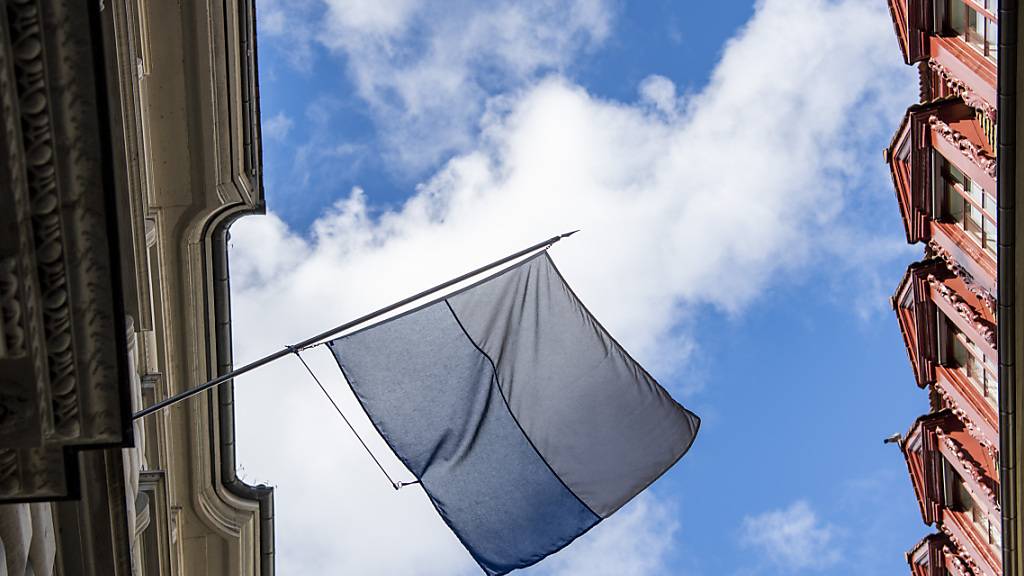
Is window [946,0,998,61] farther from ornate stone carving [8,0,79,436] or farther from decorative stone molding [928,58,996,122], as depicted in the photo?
ornate stone carving [8,0,79,436]

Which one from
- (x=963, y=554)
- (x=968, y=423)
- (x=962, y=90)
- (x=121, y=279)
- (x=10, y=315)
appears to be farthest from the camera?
(x=963, y=554)

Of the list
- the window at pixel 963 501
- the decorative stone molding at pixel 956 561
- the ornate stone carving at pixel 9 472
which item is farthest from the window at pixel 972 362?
the ornate stone carving at pixel 9 472

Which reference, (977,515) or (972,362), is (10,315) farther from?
(977,515)

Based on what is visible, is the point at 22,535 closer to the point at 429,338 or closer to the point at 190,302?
the point at 429,338

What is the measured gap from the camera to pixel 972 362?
22.2 metres

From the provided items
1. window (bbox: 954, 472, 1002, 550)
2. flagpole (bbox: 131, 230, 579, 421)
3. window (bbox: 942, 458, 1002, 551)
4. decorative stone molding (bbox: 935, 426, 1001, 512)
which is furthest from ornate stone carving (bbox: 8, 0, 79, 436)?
window (bbox: 942, 458, 1002, 551)

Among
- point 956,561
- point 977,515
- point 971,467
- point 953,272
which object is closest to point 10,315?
point 953,272

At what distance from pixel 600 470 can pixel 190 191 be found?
23.2 ft

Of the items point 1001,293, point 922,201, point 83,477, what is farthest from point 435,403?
point 922,201

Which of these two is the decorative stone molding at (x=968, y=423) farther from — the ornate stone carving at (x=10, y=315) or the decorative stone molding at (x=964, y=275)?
the ornate stone carving at (x=10, y=315)

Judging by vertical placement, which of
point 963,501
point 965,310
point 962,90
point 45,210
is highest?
point 962,90

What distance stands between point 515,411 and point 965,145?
13375 mm

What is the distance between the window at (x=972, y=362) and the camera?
814 inches

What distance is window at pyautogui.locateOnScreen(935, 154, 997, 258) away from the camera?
19516mm
